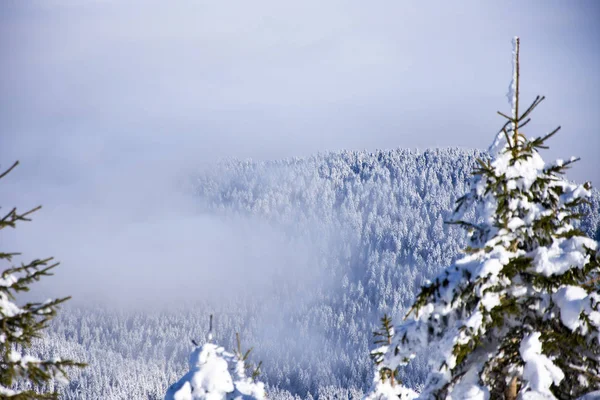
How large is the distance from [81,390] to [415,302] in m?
189

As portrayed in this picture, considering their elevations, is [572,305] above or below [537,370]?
above

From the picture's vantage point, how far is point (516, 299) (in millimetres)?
6996

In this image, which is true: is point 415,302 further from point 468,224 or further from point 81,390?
point 81,390

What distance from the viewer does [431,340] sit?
275 inches

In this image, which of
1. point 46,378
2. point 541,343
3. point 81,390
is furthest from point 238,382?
point 81,390

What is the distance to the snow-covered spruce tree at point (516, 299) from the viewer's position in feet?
20.9

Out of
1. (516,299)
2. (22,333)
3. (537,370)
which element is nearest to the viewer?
(537,370)

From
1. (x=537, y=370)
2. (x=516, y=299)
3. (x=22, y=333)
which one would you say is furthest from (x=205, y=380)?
(x=537, y=370)

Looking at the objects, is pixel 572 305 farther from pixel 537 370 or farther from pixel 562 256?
pixel 537 370

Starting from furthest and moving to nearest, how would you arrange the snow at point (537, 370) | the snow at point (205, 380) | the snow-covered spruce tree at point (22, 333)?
the snow at point (205, 380) < the snow-covered spruce tree at point (22, 333) < the snow at point (537, 370)

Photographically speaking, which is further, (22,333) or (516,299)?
(516,299)

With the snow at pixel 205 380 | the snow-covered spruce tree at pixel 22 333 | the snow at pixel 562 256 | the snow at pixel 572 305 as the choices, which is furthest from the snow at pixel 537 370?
the snow at pixel 205 380

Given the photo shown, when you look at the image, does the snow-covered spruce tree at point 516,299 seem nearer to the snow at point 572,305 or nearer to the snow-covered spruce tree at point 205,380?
the snow at point 572,305

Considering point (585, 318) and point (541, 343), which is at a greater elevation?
point (585, 318)
